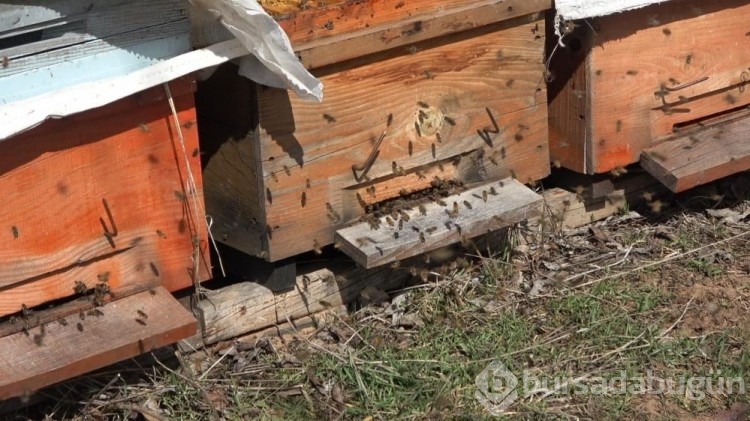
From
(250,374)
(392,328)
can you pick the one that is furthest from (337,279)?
(250,374)

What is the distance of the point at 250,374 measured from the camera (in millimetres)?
3830

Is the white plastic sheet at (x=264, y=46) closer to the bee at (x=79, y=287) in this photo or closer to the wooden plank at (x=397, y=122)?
the wooden plank at (x=397, y=122)

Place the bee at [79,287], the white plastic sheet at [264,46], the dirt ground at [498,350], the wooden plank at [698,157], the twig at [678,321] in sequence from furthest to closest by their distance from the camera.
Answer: the wooden plank at [698,157] < the twig at [678,321] < the dirt ground at [498,350] < the bee at [79,287] < the white plastic sheet at [264,46]

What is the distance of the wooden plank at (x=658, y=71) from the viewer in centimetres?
446

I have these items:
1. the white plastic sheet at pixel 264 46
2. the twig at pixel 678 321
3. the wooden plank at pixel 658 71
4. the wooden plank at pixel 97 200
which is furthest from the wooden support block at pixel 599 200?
the wooden plank at pixel 97 200

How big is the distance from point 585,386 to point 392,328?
0.74 m

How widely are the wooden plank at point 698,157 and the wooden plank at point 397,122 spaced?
524 mm

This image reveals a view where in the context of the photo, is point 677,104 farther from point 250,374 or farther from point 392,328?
Result: point 250,374

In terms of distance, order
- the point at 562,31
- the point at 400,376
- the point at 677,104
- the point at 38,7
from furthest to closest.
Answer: the point at 677,104, the point at 562,31, the point at 400,376, the point at 38,7

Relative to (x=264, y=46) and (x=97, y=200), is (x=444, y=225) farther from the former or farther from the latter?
(x=97, y=200)

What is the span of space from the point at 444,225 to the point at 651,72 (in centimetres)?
120

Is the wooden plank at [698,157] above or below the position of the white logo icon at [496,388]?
above

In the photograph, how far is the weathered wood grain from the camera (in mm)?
4449

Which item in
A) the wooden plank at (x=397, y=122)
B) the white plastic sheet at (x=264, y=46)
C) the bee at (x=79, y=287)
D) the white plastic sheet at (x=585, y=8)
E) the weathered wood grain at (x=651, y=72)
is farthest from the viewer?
the weathered wood grain at (x=651, y=72)
